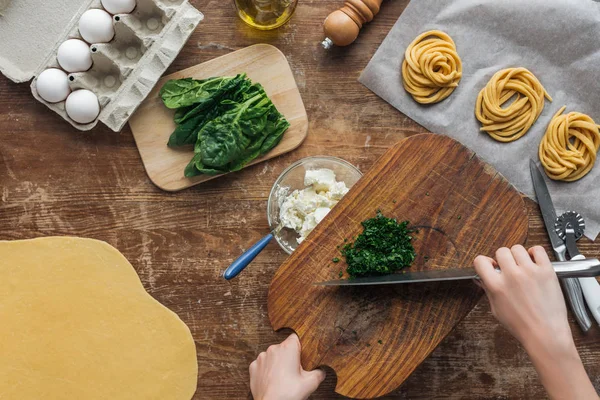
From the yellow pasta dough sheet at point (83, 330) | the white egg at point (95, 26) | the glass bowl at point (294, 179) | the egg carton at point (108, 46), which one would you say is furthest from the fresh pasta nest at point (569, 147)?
the white egg at point (95, 26)

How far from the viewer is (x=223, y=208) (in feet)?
7.73

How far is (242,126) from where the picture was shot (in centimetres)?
223

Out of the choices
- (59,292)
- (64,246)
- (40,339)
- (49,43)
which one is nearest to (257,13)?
(49,43)

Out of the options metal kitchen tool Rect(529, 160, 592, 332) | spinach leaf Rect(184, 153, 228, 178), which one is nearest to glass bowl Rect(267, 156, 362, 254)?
spinach leaf Rect(184, 153, 228, 178)

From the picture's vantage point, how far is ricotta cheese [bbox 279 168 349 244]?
7.19ft

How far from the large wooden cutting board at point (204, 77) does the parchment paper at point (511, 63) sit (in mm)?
345

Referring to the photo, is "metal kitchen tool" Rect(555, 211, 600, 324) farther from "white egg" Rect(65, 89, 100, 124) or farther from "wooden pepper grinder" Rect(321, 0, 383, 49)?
"white egg" Rect(65, 89, 100, 124)

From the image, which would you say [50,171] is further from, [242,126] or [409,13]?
[409,13]

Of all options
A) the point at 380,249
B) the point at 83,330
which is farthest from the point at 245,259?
the point at 83,330

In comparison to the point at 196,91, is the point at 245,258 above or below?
below

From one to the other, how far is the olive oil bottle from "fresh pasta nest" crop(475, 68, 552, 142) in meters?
0.90

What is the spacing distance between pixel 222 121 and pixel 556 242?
1.49 metres

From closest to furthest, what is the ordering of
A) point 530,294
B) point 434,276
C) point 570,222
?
point 530,294 < point 434,276 < point 570,222

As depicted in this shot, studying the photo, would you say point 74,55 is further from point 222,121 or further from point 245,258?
point 245,258
